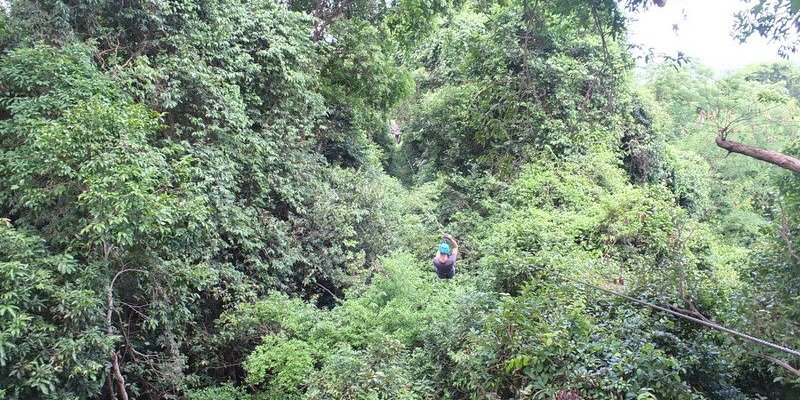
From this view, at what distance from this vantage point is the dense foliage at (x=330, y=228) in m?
4.26

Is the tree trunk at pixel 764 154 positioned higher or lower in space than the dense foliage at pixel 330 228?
higher

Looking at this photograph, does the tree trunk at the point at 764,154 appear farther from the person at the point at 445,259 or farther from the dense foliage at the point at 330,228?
the person at the point at 445,259

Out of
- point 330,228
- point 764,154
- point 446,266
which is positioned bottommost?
point 330,228

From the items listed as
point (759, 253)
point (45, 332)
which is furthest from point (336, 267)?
point (759, 253)

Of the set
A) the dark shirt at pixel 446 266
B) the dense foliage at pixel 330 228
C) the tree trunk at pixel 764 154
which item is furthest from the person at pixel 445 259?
the tree trunk at pixel 764 154

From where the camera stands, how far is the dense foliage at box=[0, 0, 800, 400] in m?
4.26

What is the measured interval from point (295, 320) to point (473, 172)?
6.50 meters

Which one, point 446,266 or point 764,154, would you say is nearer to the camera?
point 764,154

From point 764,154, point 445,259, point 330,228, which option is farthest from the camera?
point 330,228

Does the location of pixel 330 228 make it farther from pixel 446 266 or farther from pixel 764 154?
pixel 764 154

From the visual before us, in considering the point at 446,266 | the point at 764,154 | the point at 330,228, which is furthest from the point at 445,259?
the point at 764,154

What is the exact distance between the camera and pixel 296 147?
8500mm

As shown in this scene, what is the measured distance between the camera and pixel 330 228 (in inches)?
334

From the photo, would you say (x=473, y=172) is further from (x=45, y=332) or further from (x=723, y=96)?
(x=723, y=96)
